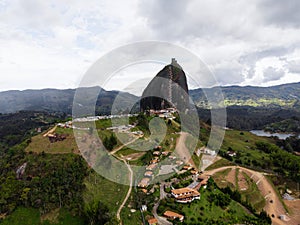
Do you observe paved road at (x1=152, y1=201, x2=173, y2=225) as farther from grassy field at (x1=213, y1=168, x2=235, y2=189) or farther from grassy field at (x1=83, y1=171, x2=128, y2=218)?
grassy field at (x1=213, y1=168, x2=235, y2=189)

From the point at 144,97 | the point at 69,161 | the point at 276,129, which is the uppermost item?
the point at 144,97

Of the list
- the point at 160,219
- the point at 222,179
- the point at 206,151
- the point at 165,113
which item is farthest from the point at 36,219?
the point at 165,113

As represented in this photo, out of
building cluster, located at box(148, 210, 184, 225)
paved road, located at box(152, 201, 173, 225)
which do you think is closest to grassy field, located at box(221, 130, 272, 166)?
building cluster, located at box(148, 210, 184, 225)

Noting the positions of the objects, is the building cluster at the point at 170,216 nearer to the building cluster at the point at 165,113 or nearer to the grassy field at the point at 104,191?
the grassy field at the point at 104,191

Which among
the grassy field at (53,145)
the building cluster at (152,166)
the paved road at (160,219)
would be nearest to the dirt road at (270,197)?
the building cluster at (152,166)

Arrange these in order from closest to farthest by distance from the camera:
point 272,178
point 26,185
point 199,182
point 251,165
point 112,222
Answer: point 112,222
point 26,185
point 199,182
point 272,178
point 251,165

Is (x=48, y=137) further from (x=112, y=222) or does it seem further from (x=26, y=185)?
(x=112, y=222)

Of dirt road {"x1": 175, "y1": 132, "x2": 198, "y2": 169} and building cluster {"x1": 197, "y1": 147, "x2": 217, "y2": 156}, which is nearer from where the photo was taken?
dirt road {"x1": 175, "y1": 132, "x2": 198, "y2": 169}

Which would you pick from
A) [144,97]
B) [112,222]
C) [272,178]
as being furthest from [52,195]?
[144,97]

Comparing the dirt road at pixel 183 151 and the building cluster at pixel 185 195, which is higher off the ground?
the dirt road at pixel 183 151

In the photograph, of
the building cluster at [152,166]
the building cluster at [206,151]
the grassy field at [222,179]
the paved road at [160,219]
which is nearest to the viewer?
the paved road at [160,219]

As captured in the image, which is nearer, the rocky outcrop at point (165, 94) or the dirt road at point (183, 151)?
the dirt road at point (183, 151)
